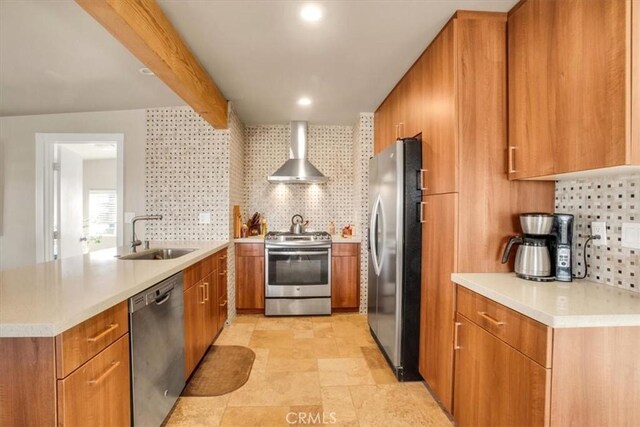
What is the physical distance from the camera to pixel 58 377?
37.7 inches

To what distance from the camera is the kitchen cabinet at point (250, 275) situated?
11.2 ft

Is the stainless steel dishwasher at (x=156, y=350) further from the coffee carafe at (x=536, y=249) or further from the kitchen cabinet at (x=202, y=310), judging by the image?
the coffee carafe at (x=536, y=249)

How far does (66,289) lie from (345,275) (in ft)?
8.64

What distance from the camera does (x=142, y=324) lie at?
145 cm

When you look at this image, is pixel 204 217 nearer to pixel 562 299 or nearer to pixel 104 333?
pixel 104 333

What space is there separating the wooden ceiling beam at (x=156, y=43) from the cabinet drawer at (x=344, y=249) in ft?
6.34

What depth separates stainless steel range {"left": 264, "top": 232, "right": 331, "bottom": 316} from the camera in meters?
3.32

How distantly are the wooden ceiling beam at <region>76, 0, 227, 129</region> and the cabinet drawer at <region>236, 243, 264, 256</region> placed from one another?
152 centimetres

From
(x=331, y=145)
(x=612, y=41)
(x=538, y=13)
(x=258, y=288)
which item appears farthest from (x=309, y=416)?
(x=331, y=145)

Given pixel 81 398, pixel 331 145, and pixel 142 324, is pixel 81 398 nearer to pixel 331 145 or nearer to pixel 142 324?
pixel 142 324

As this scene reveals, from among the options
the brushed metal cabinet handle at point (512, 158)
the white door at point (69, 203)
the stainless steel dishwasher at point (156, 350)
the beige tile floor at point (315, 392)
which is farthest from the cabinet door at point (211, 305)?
the brushed metal cabinet handle at point (512, 158)

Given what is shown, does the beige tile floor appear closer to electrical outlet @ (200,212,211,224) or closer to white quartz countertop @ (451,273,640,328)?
white quartz countertop @ (451,273,640,328)

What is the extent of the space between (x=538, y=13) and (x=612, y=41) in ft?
1.59

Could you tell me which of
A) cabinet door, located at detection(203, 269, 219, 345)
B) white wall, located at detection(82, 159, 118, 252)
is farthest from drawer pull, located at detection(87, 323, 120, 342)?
white wall, located at detection(82, 159, 118, 252)
